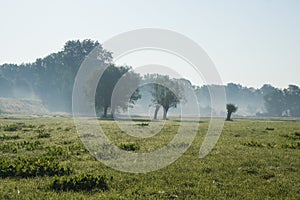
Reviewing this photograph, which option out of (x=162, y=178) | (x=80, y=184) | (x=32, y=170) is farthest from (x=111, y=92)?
(x=80, y=184)

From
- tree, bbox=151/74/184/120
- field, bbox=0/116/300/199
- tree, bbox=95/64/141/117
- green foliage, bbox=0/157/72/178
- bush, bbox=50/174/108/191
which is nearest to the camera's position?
field, bbox=0/116/300/199

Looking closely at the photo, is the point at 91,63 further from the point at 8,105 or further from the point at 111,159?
the point at 111,159

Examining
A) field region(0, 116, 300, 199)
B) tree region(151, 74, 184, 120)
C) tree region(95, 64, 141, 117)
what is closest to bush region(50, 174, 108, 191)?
field region(0, 116, 300, 199)

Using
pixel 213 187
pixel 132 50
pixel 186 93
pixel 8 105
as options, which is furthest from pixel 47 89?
pixel 213 187

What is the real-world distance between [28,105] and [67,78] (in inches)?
896

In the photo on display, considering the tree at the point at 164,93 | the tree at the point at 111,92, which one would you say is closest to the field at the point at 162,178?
the tree at the point at 111,92

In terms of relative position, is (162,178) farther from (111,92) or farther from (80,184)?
(111,92)

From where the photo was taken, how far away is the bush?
10.1 metres

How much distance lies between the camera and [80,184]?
10180 mm

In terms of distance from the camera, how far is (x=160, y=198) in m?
9.27

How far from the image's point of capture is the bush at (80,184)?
33.0 feet

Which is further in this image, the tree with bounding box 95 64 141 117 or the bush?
the tree with bounding box 95 64 141 117

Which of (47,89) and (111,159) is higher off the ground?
(47,89)

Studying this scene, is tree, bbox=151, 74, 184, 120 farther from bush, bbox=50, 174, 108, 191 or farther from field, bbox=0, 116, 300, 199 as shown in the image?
bush, bbox=50, 174, 108, 191
